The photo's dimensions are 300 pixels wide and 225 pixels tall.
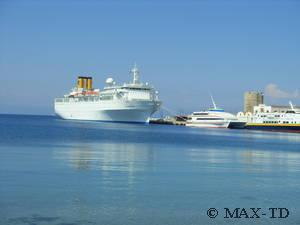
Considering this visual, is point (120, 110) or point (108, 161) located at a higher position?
point (120, 110)

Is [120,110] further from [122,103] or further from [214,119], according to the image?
[214,119]

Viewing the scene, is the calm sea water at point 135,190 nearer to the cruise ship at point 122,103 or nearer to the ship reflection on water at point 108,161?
the ship reflection on water at point 108,161

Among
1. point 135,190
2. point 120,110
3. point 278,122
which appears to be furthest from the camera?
point 120,110

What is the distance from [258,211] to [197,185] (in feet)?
13.9

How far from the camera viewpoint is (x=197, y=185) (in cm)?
1777

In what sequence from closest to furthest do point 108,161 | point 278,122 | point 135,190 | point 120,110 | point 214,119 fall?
1. point 135,190
2. point 108,161
3. point 278,122
4. point 120,110
5. point 214,119

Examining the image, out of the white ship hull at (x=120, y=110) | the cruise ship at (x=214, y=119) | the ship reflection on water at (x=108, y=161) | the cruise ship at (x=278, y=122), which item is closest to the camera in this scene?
the ship reflection on water at (x=108, y=161)

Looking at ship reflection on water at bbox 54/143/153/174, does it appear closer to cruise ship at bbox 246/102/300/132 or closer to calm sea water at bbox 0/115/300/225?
calm sea water at bbox 0/115/300/225

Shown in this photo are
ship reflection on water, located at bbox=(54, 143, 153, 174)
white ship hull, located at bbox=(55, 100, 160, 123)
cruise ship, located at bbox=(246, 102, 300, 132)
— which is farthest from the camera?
white ship hull, located at bbox=(55, 100, 160, 123)

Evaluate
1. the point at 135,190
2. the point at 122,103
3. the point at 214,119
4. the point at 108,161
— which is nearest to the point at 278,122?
the point at 214,119

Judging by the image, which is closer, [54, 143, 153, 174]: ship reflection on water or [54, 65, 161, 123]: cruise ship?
[54, 143, 153, 174]: ship reflection on water

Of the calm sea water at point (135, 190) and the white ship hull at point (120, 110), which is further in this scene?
the white ship hull at point (120, 110)

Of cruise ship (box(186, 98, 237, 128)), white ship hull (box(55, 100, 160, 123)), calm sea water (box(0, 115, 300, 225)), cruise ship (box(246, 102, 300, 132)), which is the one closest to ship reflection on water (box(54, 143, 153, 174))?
calm sea water (box(0, 115, 300, 225))

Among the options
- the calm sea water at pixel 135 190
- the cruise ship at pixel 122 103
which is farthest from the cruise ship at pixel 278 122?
the calm sea water at pixel 135 190
